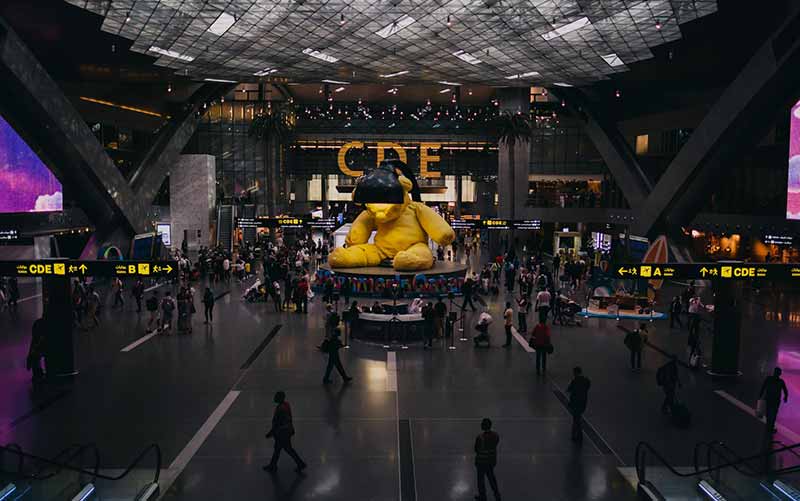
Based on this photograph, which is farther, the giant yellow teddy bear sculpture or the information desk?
the giant yellow teddy bear sculpture

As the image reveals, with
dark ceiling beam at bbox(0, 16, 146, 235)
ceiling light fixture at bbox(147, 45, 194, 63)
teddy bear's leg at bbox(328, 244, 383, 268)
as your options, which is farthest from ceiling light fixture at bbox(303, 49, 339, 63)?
dark ceiling beam at bbox(0, 16, 146, 235)

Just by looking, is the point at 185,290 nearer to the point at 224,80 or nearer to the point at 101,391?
the point at 101,391

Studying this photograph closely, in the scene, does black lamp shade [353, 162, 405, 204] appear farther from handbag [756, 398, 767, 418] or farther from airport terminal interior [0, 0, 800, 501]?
handbag [756, 398, 767, 418]

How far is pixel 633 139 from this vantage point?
46.9 meters

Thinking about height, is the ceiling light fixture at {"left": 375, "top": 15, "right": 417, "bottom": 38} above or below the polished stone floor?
above

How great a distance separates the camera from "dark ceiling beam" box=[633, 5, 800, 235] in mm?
19422

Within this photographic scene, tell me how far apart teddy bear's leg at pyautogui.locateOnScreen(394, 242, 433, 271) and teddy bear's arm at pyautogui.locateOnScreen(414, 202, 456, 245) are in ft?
2.18

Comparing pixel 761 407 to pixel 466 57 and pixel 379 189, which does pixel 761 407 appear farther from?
pixel 466 57

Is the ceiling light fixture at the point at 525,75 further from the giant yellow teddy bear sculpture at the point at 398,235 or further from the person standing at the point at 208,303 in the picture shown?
the person standing at the point at 208,303

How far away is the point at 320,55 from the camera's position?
1091 inches

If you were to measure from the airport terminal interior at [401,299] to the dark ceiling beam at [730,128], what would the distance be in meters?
0.11

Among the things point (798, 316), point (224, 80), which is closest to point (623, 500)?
point (798, 316)

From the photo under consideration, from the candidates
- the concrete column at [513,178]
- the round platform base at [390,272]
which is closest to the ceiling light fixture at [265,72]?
the round platform base at [390,272]

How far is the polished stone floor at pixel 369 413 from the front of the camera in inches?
361
